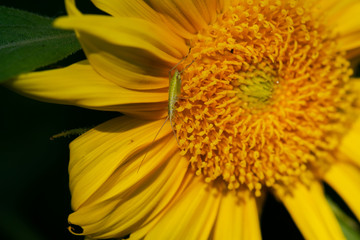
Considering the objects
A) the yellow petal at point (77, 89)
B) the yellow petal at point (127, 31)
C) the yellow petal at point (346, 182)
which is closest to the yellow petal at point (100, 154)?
the yellow petal at point (77, 89)

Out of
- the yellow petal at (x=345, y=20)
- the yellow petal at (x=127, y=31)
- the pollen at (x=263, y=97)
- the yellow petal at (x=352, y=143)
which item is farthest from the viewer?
the yellow petal at (x=352, y=143)

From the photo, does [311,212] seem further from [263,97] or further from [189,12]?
[189,12]

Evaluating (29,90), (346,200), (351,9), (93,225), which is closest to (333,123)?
(346,200)

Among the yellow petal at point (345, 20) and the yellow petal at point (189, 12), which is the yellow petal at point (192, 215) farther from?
the yellow petal at point (345, 20)

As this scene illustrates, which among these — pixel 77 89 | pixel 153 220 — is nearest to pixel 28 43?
pixel 77 89

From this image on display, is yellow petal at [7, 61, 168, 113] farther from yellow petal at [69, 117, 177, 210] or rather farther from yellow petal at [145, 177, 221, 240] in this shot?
yellow petal at [145, 177, 221, 240]

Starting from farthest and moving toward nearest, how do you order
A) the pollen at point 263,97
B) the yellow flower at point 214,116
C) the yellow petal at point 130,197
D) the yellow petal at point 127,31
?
the pollen at point 263,97, the yellow petal at point 130,197, the yellow flower at point 214,116, the yellow petal at point 127,31

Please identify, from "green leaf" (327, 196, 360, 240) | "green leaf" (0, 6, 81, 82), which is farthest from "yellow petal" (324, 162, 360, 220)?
"green leaf" (0, 6, 81, 82)
